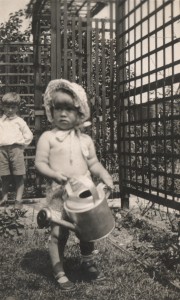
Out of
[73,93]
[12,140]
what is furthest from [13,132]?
[73,93]

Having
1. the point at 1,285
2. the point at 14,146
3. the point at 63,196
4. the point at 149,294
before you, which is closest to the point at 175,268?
the point at 149,294

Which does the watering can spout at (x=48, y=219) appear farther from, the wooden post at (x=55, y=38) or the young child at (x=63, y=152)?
the wooden post at (x=55, y=38)

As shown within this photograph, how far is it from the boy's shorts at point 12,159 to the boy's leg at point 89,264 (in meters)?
3.23

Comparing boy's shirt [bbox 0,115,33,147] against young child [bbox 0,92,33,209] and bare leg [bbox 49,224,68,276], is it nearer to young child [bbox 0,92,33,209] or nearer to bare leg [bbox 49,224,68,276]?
young child [bbox 0,92,33,209]

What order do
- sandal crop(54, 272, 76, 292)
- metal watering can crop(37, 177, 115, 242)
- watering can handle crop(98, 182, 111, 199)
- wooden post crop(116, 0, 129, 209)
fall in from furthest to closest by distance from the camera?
wooden post crop(116, 0, 129, 209) < watering can handle crop(98, 182, 111, 199) < sandal crop(54, 272, 76, 292) < metal watering can crop(37, 177, 115, 242)

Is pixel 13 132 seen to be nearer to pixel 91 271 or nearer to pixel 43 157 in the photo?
pixel 43 157

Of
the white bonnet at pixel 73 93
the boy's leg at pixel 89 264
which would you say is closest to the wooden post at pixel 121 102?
the white bonnet at pixel 73 93

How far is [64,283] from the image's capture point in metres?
3.04

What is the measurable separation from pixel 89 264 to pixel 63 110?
42.3 inches

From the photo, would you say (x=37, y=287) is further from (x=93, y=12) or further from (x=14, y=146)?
(x=93, y=12)

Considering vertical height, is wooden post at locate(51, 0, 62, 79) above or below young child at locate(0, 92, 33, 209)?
above

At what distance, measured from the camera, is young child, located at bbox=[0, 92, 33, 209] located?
6277 mm

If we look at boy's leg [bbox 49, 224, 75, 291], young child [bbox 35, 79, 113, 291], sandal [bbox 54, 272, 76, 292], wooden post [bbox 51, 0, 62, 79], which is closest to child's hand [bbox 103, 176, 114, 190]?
young child [bbox 35, 79, 113, 291]

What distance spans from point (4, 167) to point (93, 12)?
10.3ft
